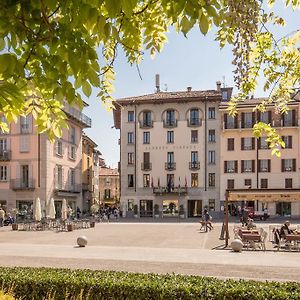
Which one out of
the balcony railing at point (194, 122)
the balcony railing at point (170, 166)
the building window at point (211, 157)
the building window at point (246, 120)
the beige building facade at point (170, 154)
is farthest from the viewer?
the balcony railing at point (170, 166)

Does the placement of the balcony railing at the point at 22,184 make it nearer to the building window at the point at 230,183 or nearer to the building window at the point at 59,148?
the building window at the point at 59,148

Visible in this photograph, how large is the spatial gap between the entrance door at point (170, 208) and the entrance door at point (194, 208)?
1900 millimetres

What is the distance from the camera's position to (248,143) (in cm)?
5628

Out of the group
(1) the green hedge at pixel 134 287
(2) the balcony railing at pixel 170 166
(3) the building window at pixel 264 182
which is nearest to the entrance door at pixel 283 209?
(3) the building window at pixel 264 182

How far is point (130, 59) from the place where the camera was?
6449mm

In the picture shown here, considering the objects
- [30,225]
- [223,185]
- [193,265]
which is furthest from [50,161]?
[193,265]

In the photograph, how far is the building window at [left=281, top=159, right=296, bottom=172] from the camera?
5509cm

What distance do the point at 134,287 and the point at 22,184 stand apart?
1700 inches

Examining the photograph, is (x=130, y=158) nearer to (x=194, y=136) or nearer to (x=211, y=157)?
Answer: (x=194, y=136)

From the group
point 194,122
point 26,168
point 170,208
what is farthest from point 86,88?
point 170,208

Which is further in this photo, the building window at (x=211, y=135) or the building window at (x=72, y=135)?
the building window at (x=211, y=135)

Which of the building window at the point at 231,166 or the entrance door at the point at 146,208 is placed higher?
the building window at the point at 231,166

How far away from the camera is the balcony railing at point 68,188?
51344mm

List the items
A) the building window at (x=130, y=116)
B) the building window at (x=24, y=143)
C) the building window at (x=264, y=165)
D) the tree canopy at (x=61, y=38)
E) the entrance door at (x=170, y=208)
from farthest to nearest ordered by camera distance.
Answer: the building window at (x=130, y=116) < the entrance door at (x=170, y=208) < the building window at (x=264, y=165) < the building window at (x=24, y=143) < the tree canopy at (x=61, y=38)
